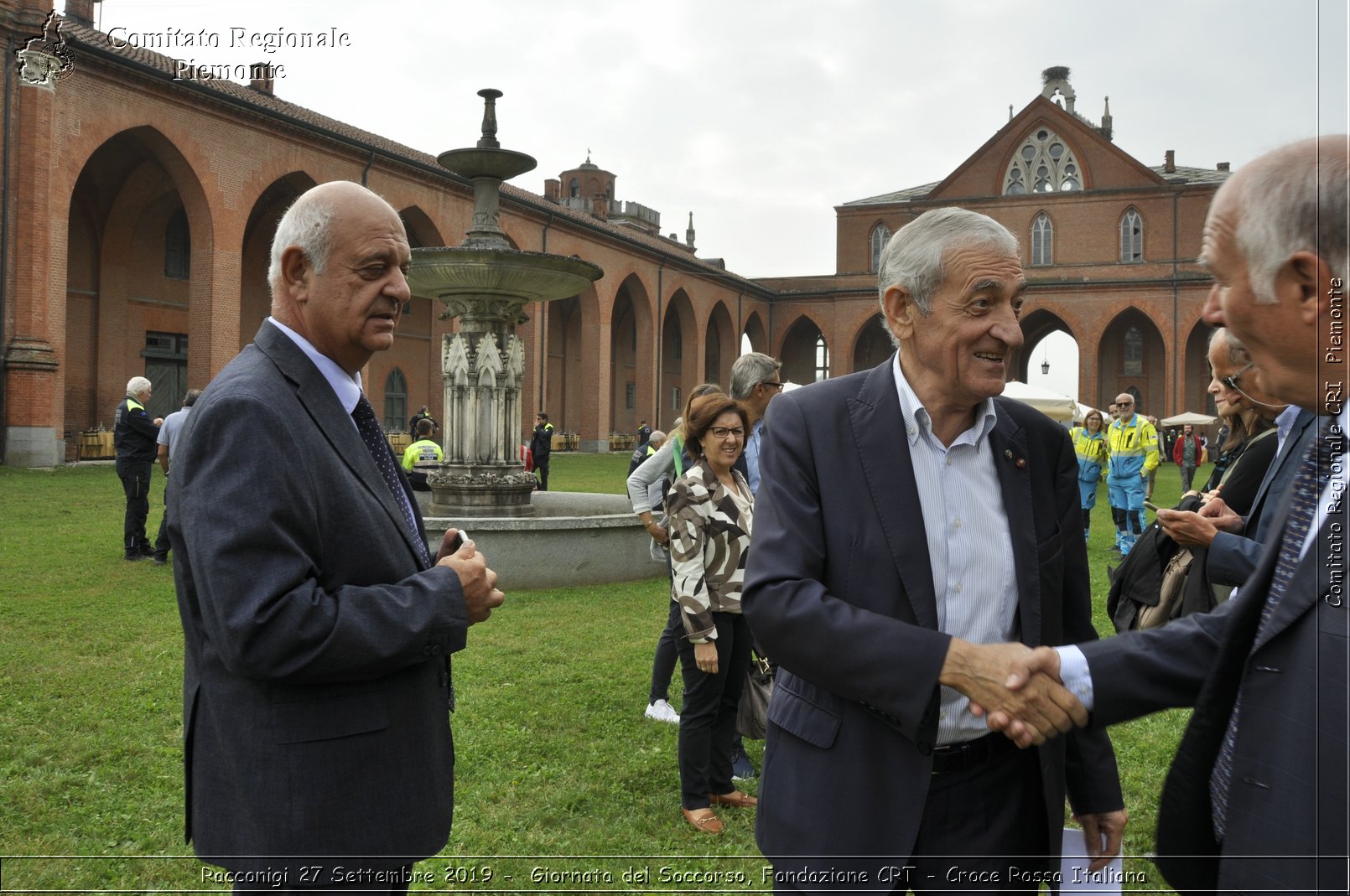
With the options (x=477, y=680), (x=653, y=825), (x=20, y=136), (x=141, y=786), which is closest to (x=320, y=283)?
(x=653, y=825)

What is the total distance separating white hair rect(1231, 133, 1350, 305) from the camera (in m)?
1.23

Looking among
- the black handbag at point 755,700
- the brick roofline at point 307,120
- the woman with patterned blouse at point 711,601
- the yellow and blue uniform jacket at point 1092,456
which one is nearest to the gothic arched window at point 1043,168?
the brick roofline at point 307,120

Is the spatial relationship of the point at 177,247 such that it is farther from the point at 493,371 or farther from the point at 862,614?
the point at 862,614

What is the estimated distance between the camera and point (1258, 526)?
2568mm

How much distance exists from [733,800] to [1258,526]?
8.02ft

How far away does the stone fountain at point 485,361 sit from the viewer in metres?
9.50

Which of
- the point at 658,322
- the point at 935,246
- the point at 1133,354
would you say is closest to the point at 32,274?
the point at 935,246

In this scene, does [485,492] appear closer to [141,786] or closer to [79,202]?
[141,786]

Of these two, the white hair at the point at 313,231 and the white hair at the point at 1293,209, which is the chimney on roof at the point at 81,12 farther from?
the white hair at the point at 1293,209

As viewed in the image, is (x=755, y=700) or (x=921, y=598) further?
(x=755, y=700)

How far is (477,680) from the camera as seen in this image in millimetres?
5781

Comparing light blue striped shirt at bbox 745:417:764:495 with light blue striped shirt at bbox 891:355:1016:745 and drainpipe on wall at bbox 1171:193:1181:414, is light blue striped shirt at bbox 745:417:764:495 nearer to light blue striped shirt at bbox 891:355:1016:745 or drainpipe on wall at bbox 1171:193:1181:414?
light blue striped shirt at bbox 891:355:1016:745

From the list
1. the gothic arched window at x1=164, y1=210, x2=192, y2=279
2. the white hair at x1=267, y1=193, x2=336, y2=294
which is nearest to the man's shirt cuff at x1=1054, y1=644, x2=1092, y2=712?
the white hair at x1=267, y1=193, x2=336, y2=294

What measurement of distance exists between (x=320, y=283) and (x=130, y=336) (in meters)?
27.4
